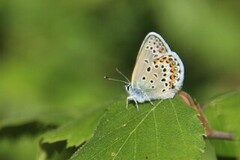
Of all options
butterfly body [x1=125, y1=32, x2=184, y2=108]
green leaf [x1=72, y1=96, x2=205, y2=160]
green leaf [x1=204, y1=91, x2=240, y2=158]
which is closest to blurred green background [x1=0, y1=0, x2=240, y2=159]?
green leaf [x1=204, y1=91, x2=240, y2=158]

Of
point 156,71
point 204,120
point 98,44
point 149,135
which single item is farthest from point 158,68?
point 98,44

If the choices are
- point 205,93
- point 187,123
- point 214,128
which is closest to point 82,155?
point 187,123

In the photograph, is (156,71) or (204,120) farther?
(156,71)

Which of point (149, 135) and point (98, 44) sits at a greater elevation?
point (98, 44)

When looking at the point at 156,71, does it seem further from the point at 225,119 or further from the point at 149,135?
the point at 149,135

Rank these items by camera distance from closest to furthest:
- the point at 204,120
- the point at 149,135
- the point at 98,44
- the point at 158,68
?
the point at 149,135 < the point at 204,120 < the point at 158,68 < the point at 98,44

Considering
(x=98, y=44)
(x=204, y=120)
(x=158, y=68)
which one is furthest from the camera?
(x=98, y=44)

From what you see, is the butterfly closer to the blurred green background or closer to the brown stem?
the brown stem
